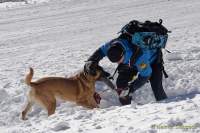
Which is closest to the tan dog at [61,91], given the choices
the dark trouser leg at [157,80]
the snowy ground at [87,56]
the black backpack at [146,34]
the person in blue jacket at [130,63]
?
the snowy ground at [87,56]

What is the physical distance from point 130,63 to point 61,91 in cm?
115

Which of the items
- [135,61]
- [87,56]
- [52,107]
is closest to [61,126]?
[135,61]

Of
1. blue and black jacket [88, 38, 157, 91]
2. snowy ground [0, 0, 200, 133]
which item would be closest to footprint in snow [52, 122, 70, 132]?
snowy ground [0, 0, 200, 133]

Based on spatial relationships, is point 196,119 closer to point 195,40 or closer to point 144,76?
point 144,76

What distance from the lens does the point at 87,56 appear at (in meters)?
10.2

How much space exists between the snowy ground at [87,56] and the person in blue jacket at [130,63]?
1.17ft

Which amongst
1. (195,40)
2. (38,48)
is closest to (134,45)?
(195,40)

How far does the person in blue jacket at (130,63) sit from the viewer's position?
6039mm

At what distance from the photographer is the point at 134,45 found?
20.0ft

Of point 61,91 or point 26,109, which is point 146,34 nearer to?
point 61,91

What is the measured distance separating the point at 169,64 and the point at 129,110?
3.85 meters

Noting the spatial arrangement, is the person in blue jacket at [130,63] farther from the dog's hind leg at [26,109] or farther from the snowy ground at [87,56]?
the dog's hind leg at [26,109]

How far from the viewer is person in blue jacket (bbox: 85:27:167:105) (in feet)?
19.8

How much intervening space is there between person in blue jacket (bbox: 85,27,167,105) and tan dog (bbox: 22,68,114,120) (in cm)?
37
